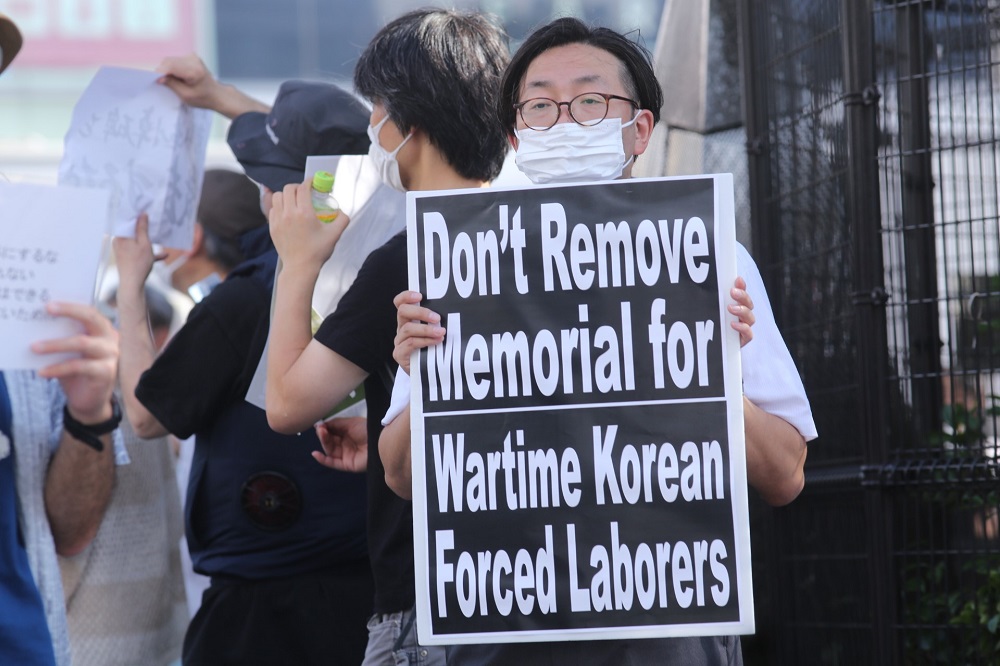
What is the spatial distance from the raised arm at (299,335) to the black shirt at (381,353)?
0.04 meters

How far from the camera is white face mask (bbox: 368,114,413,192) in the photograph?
3.02 metres

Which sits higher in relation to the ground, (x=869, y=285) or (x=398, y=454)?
(x=869, y=285)

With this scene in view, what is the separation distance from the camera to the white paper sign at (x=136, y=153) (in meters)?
3.97

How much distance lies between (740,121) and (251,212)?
1741 millimetres

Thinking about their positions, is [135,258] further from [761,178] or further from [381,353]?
[761,178]

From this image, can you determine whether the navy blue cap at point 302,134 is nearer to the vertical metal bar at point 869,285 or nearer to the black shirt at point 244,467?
the black shirt at point 244,467

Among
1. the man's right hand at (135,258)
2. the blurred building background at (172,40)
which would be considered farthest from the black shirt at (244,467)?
the blurred building background at (172,40)

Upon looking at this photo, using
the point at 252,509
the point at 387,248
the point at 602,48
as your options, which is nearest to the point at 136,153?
the point at 252,509

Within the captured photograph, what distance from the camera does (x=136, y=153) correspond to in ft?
13.1

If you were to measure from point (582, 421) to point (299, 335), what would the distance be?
79 cm

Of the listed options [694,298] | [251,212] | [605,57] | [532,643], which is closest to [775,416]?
[694,298]

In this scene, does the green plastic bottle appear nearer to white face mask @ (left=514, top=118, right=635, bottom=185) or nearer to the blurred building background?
white face mask @ (left=514, top=118, right=635, bottom=185)

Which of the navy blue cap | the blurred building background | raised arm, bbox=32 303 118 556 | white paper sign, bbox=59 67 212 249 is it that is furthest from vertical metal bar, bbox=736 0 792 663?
the blurred building background

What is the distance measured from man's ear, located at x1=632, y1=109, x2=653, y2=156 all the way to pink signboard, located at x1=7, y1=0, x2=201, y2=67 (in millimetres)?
24100
